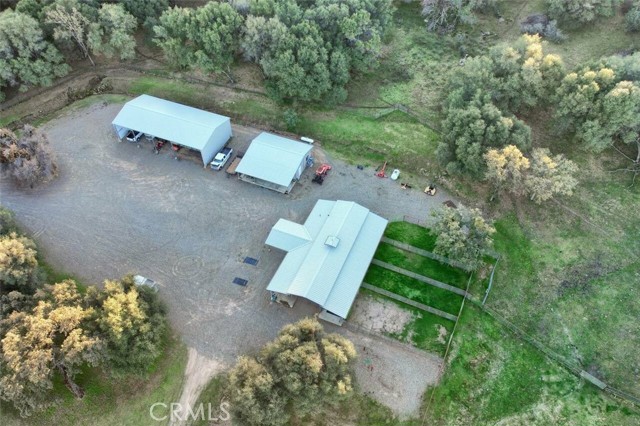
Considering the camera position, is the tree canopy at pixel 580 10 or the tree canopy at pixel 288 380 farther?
the tree canopy at pixel 580 10

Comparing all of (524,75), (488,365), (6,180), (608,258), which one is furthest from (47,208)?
(608,258)

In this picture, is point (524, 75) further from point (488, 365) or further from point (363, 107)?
point (488, 365)

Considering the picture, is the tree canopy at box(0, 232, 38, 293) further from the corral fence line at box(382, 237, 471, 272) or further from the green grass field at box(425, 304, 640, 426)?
the green grass field at box(425, 304, 640, 426)

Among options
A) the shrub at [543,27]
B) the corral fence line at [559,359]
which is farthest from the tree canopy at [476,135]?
the shrub at [543,27]

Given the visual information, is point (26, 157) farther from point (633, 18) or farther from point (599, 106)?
point (633, 18)

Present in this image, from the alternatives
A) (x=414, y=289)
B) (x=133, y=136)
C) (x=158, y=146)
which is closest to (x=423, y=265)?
(x=414, y=289)

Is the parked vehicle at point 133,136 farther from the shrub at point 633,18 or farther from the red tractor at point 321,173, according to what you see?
the shrub at point 633,18
